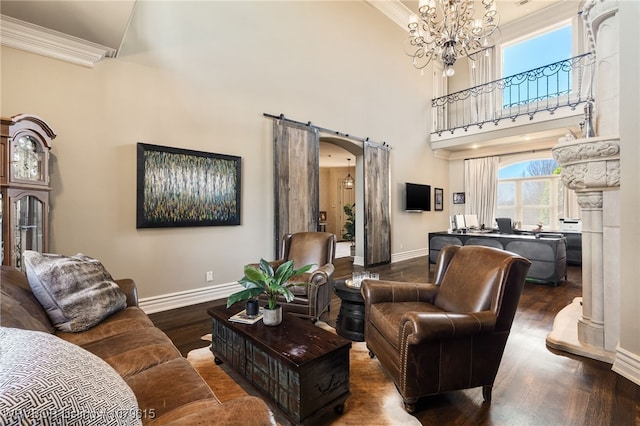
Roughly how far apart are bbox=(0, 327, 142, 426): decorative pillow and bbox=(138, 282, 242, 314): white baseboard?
323 centimetres

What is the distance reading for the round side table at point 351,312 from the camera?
265cm

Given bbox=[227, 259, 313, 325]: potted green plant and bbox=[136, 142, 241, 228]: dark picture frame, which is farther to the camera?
bbox=[136, 142, 241, 228]: dark picture frame

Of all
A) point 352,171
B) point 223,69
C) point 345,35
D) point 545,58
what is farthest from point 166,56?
point 352,171

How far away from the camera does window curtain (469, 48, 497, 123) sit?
795 centimetres

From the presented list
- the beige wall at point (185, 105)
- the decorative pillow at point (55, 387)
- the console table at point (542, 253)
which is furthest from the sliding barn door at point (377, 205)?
the decorative pillow at point (55, 387)

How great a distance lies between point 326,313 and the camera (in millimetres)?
3516

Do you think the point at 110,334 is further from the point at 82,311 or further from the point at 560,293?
the point at 560,293

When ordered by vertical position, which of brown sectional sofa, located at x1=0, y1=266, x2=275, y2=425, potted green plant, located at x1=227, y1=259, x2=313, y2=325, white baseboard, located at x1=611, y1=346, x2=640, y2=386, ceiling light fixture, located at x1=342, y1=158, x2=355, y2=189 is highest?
ceiling light fixture, located at x1=342, y1=158, x2=355, y2=189

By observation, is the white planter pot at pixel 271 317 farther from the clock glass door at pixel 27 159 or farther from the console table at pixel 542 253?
the console table at pixel 542 253

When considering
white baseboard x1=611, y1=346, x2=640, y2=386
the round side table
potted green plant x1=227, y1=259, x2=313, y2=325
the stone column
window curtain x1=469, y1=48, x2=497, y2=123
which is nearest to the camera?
potted green plant x1=227, y1=259, x2=313, y2=325

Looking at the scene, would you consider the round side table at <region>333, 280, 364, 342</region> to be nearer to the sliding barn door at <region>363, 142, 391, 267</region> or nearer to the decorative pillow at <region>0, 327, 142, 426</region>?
the decorative pillow at <region>0, 327, 142, 426</region>

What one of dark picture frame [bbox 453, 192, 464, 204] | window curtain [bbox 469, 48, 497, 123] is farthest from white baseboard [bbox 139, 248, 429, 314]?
window curtain [bbox 469, 48, 497, 123]

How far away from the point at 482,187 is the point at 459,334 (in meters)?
7.68

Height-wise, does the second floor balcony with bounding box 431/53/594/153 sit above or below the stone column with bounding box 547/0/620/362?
above
